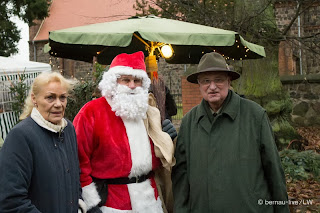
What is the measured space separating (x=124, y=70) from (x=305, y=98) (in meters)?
10.3

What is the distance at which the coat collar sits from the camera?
257 cm

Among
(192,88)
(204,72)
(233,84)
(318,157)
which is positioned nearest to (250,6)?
(233,84)

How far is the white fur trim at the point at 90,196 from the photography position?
8.64 ft

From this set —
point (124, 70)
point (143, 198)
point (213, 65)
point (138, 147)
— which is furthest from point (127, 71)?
point (143, 198)

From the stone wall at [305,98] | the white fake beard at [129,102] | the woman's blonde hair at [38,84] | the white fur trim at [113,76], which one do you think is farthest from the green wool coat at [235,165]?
the stone wall at [305,98]

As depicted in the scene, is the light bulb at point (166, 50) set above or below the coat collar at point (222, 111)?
above

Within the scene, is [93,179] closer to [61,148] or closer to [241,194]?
[61,148]

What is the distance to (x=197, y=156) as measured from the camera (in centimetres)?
259

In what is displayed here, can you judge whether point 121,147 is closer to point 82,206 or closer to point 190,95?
point 82,206

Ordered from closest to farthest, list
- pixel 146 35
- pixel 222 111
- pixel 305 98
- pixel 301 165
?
pixel 222 111 < pixel 146 35 < pixel 301 165 < pixel 305 98

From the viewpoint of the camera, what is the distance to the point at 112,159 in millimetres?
2736

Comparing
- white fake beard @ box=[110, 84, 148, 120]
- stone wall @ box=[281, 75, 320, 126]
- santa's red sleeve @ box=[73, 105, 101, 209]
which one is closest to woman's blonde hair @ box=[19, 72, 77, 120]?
santa's red sleeve @ box=[73, 105, 101, 209]

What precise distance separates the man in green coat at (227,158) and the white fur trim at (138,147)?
1.10 ft

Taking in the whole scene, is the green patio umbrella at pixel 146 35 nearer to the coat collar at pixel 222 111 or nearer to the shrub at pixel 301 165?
the coat collar at pixel 222 111
